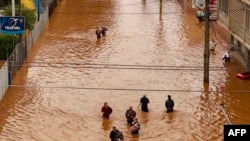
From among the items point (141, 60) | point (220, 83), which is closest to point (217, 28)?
point (141, 60)

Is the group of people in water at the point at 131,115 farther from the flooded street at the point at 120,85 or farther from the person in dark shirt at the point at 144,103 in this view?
the flooded street at the point at 120,85

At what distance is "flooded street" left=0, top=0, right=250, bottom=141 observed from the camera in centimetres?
3003

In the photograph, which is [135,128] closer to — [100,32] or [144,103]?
[144,103]

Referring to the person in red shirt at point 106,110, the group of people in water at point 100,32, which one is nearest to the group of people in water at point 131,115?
the person in red shirt at point 106,110

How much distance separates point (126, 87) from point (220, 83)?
20.0 feet

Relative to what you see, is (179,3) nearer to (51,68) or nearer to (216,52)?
(216,52)

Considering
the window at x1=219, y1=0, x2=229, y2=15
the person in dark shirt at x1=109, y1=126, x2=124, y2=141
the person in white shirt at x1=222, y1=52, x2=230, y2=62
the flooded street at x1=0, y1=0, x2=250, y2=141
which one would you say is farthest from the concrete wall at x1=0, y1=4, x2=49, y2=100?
the window at x1=219, y1=0, x2=229, y2=15

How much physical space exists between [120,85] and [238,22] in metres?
9.36

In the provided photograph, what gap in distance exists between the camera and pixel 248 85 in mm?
38094

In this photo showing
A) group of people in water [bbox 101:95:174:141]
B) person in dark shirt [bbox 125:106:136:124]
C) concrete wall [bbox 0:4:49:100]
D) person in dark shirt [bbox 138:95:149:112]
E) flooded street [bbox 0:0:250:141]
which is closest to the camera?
group of people in water [bbox 101:95:174:141]

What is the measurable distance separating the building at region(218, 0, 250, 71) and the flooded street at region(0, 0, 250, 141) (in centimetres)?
118

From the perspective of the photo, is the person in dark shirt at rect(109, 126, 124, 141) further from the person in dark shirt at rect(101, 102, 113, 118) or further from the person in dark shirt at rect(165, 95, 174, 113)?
the person in dark shirt at rect(165, 95, 174, 113)

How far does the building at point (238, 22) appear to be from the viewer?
1521 inches

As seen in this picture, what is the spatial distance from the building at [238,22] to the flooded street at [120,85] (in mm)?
1179
